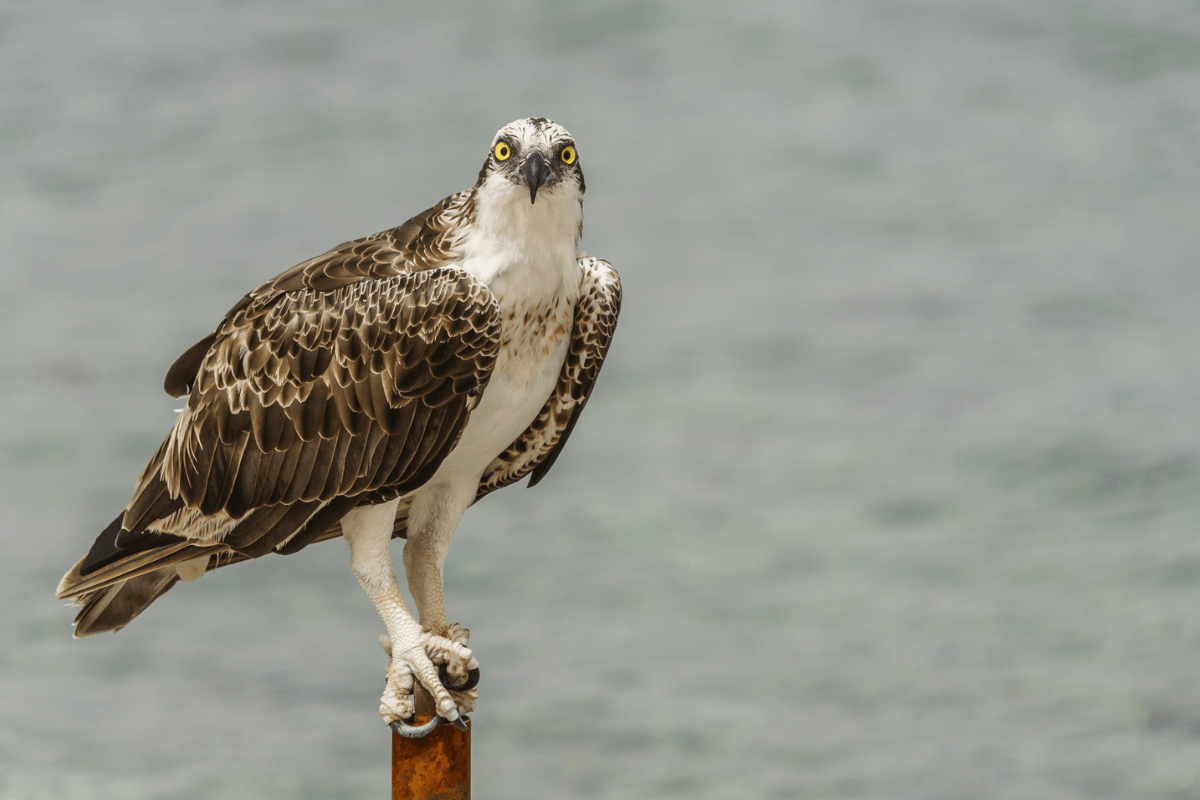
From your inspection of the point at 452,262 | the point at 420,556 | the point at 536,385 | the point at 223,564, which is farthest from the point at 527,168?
the point at 223,564

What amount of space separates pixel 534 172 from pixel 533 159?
0.20 feet

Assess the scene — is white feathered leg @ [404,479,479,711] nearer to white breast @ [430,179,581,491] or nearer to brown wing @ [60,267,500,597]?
white breast @ [430,179,581,491]

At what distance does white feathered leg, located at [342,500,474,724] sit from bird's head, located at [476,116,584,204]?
1.52 meters

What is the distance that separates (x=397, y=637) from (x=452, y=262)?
164 centimetres

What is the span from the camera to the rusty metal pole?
624 centimetres

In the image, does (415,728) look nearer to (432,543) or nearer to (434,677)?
(434,677)

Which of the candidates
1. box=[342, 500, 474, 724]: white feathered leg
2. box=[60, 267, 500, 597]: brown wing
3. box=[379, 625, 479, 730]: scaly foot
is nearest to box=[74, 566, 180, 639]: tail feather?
box=[60, 267, 500, 597]: brown wing

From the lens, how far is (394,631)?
20.9ft

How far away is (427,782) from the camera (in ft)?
20.5

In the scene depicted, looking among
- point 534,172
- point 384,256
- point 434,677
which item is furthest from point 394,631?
point 534,172

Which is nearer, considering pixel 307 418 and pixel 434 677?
pixel 434 677

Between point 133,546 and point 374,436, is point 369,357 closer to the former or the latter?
point 374,436

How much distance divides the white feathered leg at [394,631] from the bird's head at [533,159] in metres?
1.52

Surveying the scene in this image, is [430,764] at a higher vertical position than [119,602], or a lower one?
lower
